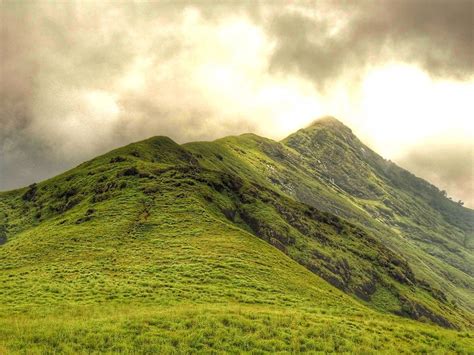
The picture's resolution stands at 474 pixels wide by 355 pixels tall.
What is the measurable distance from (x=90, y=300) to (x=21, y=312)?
622 centimetres

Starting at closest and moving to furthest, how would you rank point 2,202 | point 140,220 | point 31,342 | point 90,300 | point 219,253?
point 31,342
point 90,300
point 219,253
point 140,220
point 2,202

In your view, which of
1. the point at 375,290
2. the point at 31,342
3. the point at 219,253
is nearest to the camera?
the point at 31,342

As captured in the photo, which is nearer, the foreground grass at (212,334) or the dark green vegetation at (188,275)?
the foreground grass at (212,334)

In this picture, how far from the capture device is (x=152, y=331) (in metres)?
25.4

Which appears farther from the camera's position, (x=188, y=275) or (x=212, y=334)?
(x=188, y=275)

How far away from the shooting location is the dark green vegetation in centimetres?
2566

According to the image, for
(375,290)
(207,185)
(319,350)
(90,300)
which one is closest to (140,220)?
(207,185)

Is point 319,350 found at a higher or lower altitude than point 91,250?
lower

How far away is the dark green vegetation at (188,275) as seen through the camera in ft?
84.2

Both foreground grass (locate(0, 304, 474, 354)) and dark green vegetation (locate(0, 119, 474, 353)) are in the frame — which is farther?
dark green vegetation (locate(0, 119, 474, 353))

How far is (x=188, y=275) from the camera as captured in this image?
48.4 metres

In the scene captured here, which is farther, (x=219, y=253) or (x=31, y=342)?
(x=219, y=253)

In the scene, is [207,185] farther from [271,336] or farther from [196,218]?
[271,336]

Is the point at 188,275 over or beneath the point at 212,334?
over
